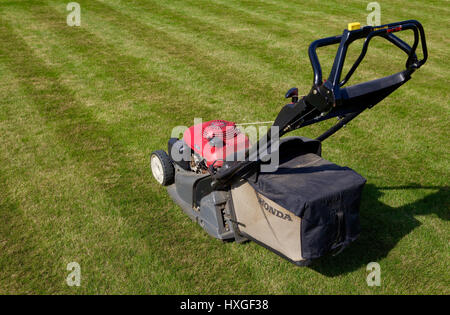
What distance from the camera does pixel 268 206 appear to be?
4.14 m

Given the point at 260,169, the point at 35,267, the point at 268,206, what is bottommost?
the point at 35,267

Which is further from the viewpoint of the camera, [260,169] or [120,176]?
[120,176]

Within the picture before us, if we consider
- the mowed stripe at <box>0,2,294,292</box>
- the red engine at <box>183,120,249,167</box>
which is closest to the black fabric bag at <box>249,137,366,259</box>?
the red engine at <box>183,120,249,167</box>

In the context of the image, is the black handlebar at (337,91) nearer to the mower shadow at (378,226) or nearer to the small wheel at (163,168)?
the mower shadow at (378,226)

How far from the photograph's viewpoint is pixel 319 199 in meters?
3.85

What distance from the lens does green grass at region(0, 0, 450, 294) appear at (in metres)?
4.74

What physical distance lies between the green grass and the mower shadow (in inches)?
0.7

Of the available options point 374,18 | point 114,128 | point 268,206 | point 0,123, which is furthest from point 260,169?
point 374,18

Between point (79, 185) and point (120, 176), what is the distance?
0.58 metres

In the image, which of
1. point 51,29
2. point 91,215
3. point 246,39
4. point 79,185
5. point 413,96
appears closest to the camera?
point 91,215

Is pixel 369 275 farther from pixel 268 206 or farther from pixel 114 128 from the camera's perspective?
pixel 114 128

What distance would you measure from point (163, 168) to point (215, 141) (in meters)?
1.09

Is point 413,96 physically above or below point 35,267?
above

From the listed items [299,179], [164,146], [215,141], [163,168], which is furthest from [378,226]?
[164,146]
